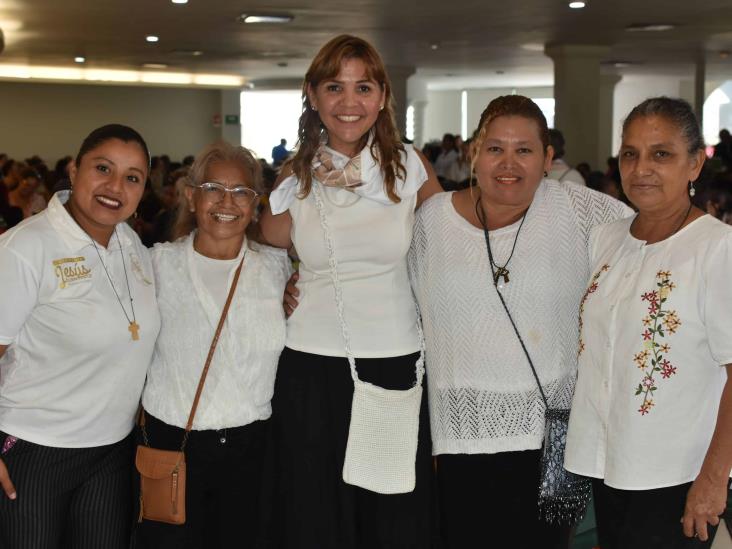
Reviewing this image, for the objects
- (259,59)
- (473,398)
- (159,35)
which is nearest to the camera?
(473,398)

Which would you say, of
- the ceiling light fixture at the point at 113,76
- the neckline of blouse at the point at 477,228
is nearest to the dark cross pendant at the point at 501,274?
the neckline of blouse at the point at 477,228

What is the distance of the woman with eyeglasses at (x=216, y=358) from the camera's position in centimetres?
304

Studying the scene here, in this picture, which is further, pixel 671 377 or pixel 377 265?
pixel 377 265

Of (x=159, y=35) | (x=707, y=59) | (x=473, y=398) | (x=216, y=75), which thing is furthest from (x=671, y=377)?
(x=216, y=75)

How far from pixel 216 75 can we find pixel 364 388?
2236cm

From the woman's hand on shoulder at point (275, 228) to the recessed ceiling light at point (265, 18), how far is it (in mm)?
8815

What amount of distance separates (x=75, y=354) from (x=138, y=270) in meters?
0.40

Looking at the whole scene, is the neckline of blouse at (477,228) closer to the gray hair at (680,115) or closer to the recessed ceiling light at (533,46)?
the gray hair at (680,115)

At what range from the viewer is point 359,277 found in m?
3.06

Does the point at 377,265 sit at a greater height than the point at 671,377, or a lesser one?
greater

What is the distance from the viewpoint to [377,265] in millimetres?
3078

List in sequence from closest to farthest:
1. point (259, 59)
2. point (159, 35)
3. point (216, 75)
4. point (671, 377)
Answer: point (671, 377)
point (159, 35)
point (259, 59)
point (216, 75)

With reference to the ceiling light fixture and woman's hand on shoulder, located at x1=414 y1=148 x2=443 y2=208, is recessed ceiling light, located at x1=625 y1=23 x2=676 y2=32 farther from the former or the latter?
the ceiling light fixture

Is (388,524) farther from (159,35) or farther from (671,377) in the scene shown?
(159,35)
